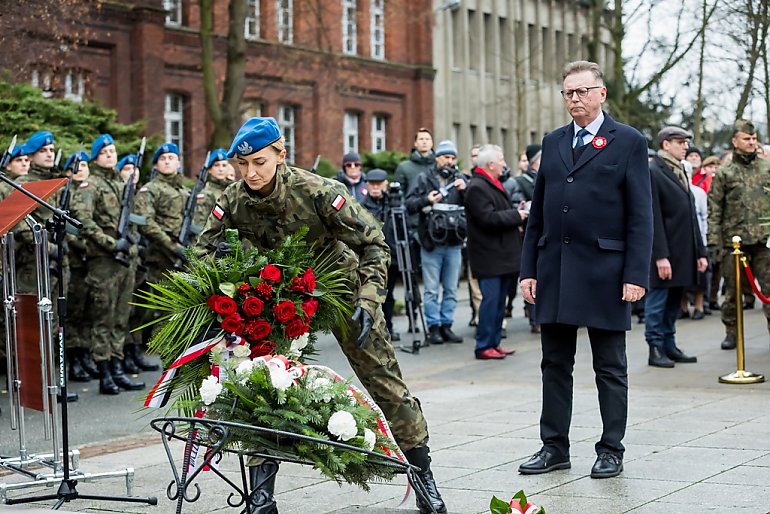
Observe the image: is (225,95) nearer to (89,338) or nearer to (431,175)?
(431,175)

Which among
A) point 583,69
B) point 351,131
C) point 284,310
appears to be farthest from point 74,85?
point 284,310

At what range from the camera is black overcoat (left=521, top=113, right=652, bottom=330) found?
22.7ft

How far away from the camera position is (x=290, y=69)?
38.0 meters

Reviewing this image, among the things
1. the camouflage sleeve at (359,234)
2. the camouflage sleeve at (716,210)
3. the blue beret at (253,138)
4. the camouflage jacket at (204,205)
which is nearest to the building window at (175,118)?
the camouflage jacket at (204,205)

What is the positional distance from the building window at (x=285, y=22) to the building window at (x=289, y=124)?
2.21 meters

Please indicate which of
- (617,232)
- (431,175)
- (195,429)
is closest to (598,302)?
(617,232)

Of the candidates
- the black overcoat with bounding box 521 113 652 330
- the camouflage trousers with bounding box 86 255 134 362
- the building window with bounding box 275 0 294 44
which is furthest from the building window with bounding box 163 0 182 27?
the black overcoat with bounding box 521 113 652 330

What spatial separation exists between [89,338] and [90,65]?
21018 millimetres

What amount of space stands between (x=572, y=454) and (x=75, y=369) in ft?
19.5

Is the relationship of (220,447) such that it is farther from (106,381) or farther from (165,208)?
(165,208)

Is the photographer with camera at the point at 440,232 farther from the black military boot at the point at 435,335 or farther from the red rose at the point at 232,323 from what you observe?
the red rose at the point at 232,323

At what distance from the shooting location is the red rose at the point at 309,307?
5.60 m

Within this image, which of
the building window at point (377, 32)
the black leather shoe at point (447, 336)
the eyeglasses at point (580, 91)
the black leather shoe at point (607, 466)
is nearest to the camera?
the black leather shoe at point (607, 466)

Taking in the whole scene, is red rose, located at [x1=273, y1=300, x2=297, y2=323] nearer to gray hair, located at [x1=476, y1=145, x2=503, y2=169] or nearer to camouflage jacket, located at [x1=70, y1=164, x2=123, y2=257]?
camouflage jacket, located at [x1=70, y1=164, x2=123, y2=257]
